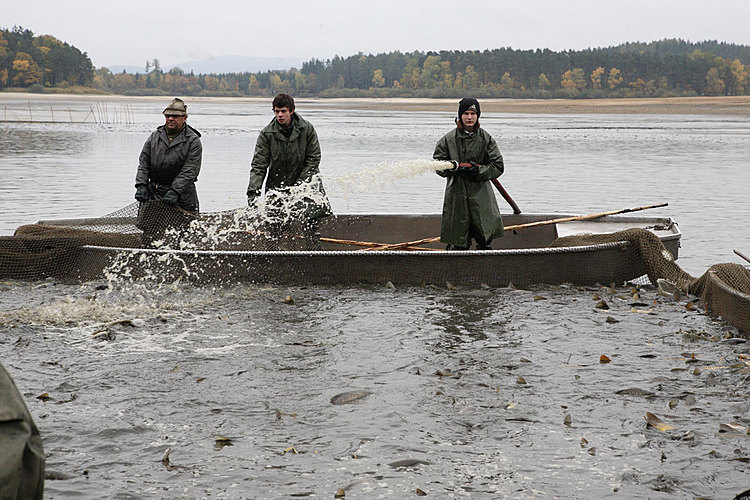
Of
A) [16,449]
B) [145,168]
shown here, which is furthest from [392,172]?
[16,449]

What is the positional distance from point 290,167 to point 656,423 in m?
5.77

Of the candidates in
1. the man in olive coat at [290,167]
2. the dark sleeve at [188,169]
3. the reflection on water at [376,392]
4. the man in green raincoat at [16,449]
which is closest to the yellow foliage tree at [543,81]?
the man in olive coat at [290,167]

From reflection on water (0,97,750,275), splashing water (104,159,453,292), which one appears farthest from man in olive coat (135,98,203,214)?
reflection on water (0,97,750,275)

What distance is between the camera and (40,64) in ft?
536

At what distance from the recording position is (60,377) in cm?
677

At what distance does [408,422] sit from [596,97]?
5317 inches

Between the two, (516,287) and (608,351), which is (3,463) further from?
(516,287)

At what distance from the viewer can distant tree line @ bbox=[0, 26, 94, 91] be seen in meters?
161

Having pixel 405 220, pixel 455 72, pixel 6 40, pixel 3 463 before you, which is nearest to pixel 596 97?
pixel 455 72

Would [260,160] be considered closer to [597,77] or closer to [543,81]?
[543,81]

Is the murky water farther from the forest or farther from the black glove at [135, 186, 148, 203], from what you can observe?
the forest

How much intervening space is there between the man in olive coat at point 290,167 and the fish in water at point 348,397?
4.18m

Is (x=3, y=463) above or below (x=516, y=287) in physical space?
above

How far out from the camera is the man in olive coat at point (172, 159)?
398 inches
